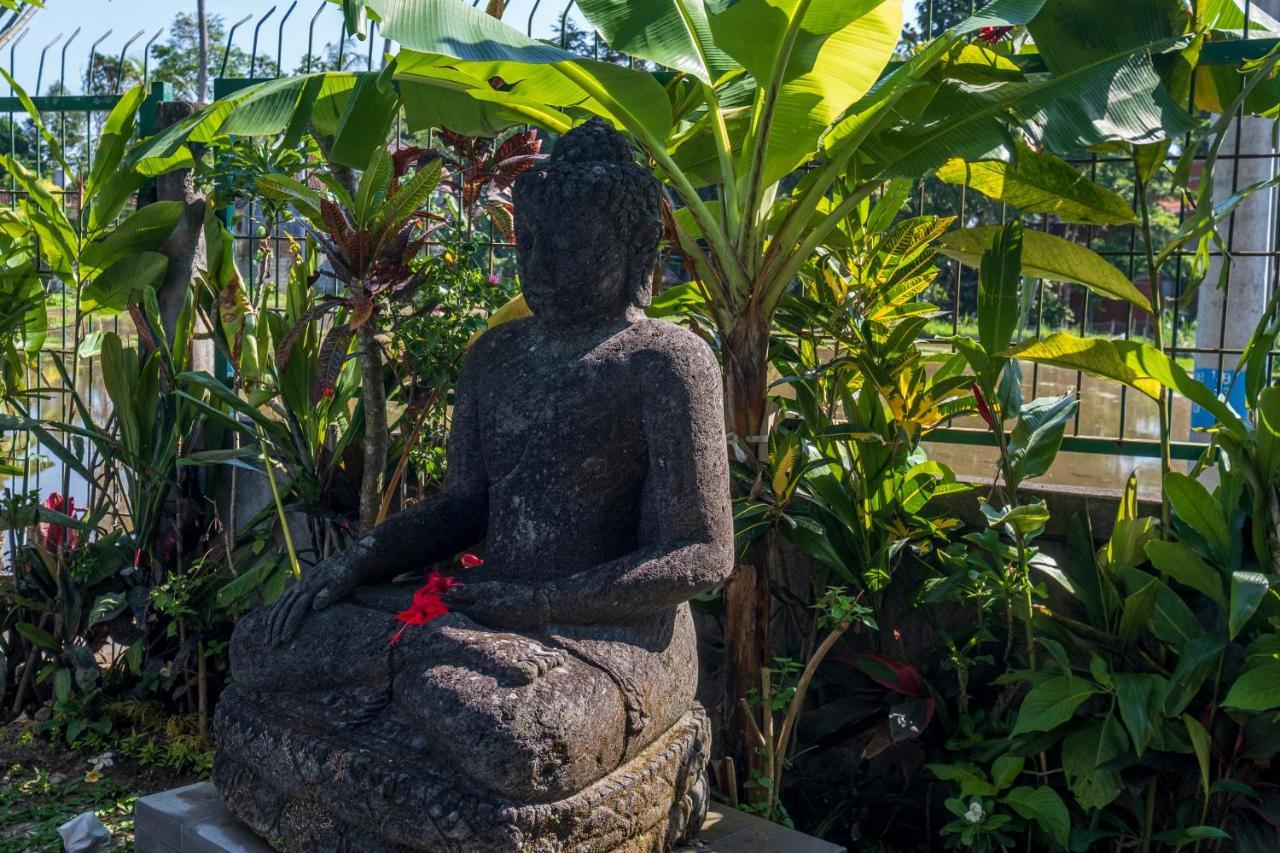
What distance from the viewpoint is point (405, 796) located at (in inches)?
103

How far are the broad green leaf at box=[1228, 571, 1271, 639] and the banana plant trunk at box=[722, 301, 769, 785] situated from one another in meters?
1.31

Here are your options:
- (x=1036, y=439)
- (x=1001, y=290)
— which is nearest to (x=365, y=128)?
(x=1001, y=290)

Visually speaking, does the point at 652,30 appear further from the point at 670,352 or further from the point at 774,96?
the point at 670,352

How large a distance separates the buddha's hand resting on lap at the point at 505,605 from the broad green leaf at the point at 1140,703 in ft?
5.27

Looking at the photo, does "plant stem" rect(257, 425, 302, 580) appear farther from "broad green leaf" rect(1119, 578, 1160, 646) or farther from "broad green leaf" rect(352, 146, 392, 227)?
"broad green leaf" rect(1119, 578, 1160, 646)

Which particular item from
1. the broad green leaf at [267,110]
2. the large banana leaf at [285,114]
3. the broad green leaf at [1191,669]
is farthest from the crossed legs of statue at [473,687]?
the broad green leaf at [267,110]

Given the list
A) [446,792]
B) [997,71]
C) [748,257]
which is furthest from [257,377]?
[997,71]

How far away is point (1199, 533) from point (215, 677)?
354 centimetres

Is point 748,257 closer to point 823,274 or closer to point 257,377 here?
point 823,274

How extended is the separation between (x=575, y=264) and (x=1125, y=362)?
1515mm

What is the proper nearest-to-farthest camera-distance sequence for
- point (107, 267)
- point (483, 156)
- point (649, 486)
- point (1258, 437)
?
1. point (649, 486)
2. point (1258, 437)
3. point (483, 156)
4. point (107, 267)

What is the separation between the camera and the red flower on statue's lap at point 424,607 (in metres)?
2.84

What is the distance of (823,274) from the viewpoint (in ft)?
12.6

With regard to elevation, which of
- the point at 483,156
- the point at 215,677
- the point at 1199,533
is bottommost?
the point at 215,677
